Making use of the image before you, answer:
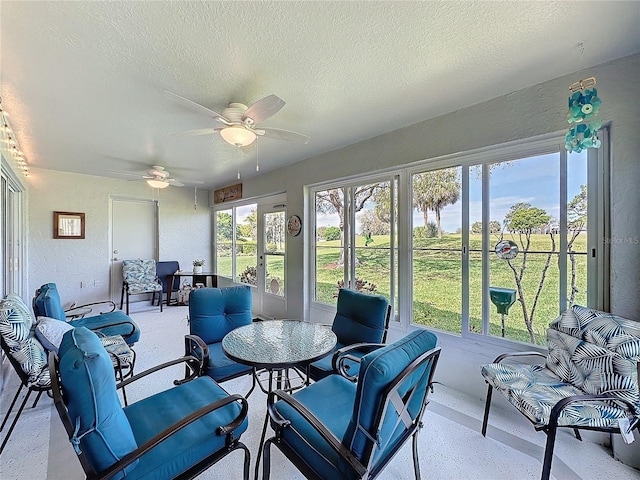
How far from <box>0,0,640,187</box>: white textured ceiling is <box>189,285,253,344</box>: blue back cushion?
5.41 ft

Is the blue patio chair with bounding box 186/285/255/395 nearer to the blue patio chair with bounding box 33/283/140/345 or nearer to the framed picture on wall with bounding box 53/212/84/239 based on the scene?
the blue patio chair with bounding box 33/283/140/345

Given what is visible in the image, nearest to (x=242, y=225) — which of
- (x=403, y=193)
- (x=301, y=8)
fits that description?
(x=403, y=193)

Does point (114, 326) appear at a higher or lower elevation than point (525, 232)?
lower

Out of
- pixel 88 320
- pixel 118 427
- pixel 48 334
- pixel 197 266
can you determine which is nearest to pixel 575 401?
pixel 118 427

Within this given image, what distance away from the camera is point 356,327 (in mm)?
2369

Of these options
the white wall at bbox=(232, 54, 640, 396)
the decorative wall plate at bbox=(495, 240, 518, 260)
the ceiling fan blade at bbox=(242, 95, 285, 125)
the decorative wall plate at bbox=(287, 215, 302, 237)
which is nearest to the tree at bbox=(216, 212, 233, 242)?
the decorative wall plate at bbox=(287, 215, 302, 237)

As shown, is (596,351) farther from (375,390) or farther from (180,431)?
(180,431)

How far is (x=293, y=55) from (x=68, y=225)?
206 inches

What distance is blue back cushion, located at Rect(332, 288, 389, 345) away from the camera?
2240 millimetres

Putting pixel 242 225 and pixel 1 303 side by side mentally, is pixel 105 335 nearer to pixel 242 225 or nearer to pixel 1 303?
pixel 1 303

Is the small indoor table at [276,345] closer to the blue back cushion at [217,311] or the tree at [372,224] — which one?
the blue back cushion at [217,311]

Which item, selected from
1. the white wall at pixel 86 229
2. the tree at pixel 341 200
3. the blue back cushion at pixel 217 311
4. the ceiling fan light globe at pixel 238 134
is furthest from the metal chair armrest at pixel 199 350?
the white wall at pixel 86 229

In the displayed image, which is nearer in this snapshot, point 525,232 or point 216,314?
point 525,232

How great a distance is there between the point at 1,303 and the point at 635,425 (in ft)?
13.0
